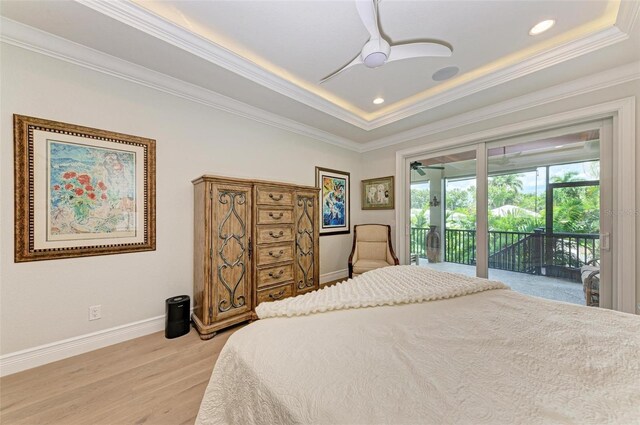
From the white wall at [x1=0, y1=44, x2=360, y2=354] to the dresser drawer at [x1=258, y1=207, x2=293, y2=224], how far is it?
2.34ft

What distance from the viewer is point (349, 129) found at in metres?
3.78

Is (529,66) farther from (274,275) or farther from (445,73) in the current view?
(274,275)

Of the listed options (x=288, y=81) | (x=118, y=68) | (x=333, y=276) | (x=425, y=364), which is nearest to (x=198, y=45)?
(x=118, y=68)

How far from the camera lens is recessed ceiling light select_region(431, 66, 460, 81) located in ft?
8.36

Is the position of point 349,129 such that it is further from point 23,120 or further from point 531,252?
point 23,120

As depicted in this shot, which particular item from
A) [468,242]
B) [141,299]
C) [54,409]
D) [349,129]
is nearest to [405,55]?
[349,129]

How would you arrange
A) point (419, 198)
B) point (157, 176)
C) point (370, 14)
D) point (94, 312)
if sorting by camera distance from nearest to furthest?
1. point (370, 14)
2. point (94, 312)
3. point (157, 176)
4. point (419, 198)

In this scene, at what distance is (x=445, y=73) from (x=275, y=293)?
3.14 metres

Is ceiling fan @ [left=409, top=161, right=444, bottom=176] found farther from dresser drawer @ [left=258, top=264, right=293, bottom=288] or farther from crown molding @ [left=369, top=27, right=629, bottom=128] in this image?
dresser drawer @ [left=258, top=264, right=293, bottom=288]

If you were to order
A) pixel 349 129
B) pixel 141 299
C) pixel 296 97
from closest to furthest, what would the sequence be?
pixel 141 299, pixel 296 97, pixel 349 129

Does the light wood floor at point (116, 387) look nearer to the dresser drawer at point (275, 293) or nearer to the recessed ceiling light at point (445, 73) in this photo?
the dresser drawer at point (275, 293)

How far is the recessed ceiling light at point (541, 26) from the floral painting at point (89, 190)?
375 cm

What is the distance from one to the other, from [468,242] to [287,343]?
10.8ft

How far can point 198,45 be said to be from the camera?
6.68 ft
